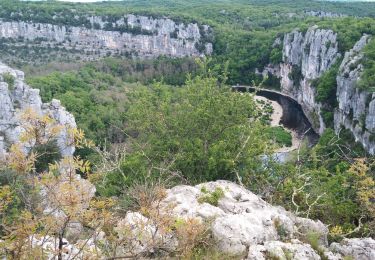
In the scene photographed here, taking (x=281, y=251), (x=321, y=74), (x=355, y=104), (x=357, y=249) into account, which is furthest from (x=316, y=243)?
(x=321, y=74)

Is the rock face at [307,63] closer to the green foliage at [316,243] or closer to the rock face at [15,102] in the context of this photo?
the rock face at [15,102]

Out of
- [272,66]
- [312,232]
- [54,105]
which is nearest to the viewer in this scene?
[312,232]

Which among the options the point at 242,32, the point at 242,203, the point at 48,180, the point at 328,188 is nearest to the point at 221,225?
the point at 242,203

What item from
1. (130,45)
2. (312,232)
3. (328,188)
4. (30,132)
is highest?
(30,132)

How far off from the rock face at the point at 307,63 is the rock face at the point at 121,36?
2403 cm

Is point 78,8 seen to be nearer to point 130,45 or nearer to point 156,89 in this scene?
point 130,45

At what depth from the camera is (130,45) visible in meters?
110

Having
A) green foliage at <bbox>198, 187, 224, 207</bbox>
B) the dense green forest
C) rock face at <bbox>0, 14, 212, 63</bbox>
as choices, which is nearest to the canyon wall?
the dense green forest

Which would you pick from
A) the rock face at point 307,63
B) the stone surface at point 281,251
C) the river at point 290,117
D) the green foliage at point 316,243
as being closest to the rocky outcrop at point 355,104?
the river at point 290,117

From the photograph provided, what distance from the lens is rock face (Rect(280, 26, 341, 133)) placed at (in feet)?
221

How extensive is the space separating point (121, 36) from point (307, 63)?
1972 inches

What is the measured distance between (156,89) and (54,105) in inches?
1179

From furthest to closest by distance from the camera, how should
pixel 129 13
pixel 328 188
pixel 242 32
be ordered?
pixel 129 13, pixel 242 32, pixel 328 188

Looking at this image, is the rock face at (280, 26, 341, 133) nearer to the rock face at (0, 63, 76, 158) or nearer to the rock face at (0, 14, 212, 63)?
the rock face at (0, 14, 212, 63)
